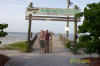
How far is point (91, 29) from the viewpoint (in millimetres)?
8914

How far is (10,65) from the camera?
355 inches

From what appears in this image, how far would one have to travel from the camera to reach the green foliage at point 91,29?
875cm

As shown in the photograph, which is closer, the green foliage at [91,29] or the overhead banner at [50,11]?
the green foliage at [91,29]

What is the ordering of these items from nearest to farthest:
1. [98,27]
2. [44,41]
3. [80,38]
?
1. [98,27]
2. [80,38]
3. [44,41]

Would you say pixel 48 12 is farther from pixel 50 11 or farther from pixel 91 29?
pixel 91 29

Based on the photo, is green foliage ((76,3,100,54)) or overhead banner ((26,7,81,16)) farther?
overhead banner ((26,7,81,16))

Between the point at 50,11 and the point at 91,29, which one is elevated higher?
the point at 50,11

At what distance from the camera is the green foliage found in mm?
8746

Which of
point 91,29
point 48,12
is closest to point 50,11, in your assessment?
point 48,12

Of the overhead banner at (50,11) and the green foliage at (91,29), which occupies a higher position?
the overhead banner at (50,11)

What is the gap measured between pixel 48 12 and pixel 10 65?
5.74 metres

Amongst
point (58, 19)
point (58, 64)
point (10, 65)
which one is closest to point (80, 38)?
point (58, 64)

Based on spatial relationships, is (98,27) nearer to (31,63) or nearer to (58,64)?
(58,64)

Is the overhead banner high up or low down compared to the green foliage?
up
